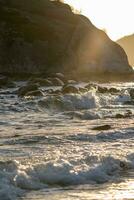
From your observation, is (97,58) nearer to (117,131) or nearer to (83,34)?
(83,34)

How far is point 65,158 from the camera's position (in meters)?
12.5

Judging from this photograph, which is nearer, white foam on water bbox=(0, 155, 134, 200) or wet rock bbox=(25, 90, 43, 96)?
white foam on water bbox=(0, 155, 134, 200)

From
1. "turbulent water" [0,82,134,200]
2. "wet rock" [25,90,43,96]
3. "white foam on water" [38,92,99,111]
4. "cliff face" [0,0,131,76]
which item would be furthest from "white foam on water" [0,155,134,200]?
"cliff face" [0,0,131,76]

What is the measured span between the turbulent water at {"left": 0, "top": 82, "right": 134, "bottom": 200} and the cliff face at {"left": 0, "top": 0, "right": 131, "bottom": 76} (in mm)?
56915

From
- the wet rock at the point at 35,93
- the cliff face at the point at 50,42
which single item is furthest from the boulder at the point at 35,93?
the cliff face at the point at 50,42

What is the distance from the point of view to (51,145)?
15.1 m

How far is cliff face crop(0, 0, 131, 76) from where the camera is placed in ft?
263

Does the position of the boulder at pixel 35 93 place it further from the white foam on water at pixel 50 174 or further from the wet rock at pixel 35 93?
the white foam on water at pixel 50 174

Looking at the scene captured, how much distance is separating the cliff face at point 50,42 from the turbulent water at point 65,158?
2241 inches

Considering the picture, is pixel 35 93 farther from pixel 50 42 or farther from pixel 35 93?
pixel 50 42

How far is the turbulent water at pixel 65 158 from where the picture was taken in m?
10.2

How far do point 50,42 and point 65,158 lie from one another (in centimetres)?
7436

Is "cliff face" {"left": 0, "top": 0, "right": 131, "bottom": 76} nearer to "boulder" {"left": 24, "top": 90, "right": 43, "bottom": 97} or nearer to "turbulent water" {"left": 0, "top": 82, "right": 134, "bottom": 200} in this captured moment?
"boulder" {"left": 24, "top": 90, "right": 43, "bottom": 97}

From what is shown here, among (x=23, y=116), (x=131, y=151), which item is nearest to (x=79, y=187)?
(x=131, y=151)
